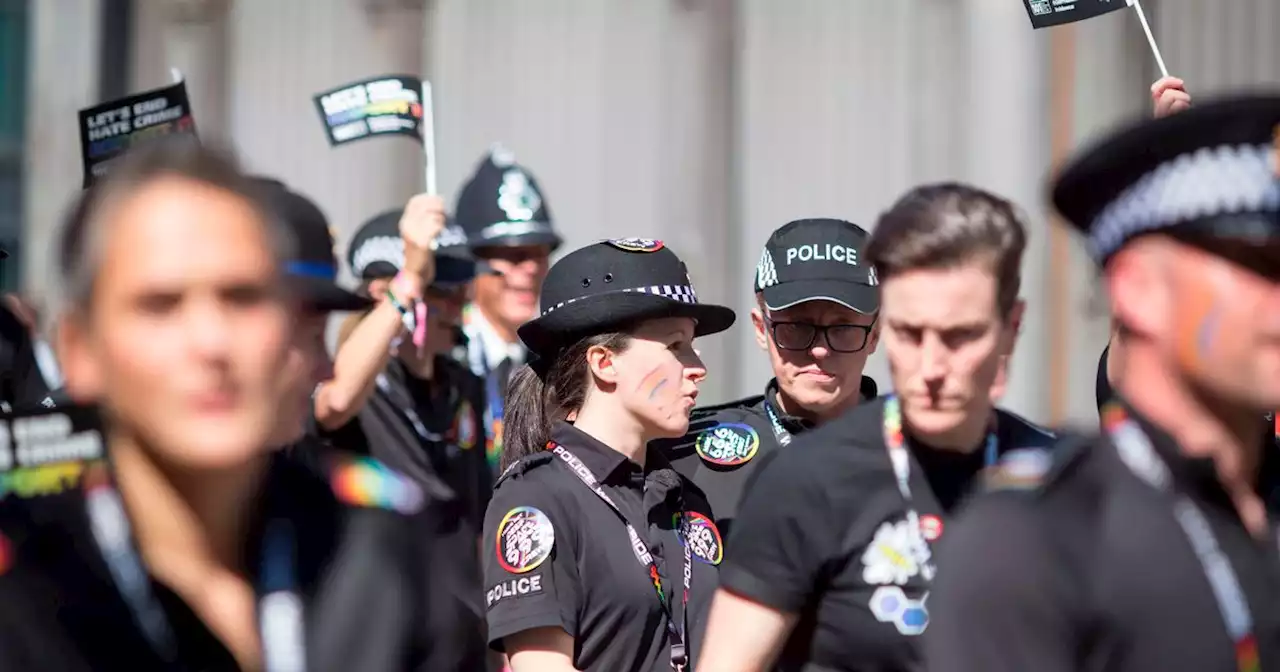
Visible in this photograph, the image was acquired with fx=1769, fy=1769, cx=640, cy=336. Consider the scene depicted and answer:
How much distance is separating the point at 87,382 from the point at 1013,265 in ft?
4.91

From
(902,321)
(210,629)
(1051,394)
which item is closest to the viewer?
(210,629)

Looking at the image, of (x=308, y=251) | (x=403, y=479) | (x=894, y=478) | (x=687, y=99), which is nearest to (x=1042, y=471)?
(x=894, y=478)

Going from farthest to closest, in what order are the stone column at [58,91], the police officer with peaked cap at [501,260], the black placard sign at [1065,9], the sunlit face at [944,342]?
1. the stone column at [58,91]
2. the police officer with peaked cap at [501,260]
3. the black placard sign at [1065,9]
4. the sunlit face at [944,342]

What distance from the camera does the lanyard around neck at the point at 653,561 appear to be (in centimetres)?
382

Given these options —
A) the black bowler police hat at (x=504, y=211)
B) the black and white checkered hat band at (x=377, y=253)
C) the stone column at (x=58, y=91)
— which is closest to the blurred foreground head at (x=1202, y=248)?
the black and white checkered hat band at (x=377, y=253)

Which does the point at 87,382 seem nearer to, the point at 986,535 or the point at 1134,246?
the point at 986,535

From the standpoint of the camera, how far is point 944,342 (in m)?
2.84

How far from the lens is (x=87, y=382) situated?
2.07 meters

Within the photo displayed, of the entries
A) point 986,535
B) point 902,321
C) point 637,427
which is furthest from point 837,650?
point 637,427

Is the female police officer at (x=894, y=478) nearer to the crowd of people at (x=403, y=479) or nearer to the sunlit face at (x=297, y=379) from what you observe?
the crowd of people at (x=403, y=479)

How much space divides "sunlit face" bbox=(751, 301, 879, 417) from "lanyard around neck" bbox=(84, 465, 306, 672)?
93.8 inches

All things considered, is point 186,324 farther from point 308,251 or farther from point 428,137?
point 428,137

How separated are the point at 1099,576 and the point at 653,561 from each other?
6.29 ft

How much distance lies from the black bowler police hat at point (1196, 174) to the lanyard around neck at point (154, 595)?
1.09 metres
